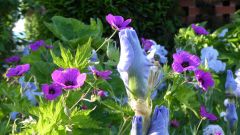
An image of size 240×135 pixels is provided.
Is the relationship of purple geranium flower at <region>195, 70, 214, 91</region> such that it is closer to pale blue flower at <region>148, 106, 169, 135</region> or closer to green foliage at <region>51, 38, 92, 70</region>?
green foliage at <region>51, 38, 92, 70</region>

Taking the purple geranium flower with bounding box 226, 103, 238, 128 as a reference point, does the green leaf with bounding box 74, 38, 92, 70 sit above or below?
above

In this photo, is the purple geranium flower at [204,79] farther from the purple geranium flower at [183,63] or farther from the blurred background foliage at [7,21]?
the blurred background foliage at [7,21]

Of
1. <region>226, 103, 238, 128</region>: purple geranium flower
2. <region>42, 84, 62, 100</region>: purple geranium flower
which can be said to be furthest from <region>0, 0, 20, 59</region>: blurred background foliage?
<region>42, 84, 62, 100</region>: purple geranium flower

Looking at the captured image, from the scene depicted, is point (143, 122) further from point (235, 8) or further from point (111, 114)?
point (235, 8)

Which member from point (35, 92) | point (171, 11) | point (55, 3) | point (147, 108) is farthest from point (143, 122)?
point (171, 11)

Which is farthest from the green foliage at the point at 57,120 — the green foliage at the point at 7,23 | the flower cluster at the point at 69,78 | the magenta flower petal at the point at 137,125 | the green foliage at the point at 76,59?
the green foliage at the point at 7,23

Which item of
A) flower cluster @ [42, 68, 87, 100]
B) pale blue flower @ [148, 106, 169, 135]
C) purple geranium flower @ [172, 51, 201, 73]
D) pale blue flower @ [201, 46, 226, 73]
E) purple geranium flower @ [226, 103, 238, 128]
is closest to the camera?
pale blue flower @ [148, 106, 169, 135]

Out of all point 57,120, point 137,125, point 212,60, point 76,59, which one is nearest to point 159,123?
point 137,125

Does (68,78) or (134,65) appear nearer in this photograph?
(134,65)

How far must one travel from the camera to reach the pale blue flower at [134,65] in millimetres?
1060

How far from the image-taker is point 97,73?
5.88 ft

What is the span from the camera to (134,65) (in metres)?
1.07

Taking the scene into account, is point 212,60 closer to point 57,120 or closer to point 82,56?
point 82,56

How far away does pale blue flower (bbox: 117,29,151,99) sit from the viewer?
3.48 feet
